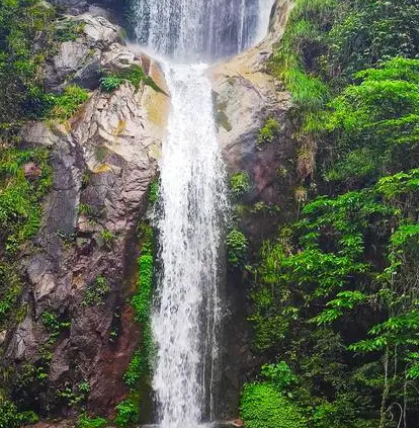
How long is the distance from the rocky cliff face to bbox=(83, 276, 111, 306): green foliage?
22 millimetres

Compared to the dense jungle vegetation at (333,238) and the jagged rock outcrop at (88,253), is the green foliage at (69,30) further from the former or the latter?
the jagged rock outcrop at (88,253)

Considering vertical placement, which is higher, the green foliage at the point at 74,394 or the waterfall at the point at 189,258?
the waterfall at the point at 189,258

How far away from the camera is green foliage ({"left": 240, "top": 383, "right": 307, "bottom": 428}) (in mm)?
9922

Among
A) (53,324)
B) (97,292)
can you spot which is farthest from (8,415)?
(97,292)

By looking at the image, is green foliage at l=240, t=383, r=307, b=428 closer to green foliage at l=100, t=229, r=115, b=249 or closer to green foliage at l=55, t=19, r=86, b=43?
green foliage at l=100, t=229, r=115, b=249

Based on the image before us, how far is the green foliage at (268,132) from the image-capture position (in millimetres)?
13602

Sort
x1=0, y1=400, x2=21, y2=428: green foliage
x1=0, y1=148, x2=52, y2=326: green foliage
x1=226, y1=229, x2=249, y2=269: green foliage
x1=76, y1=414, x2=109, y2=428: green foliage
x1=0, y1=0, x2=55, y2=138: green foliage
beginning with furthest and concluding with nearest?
x1=0, y1=0, x2=55, y2=138: green foliage, x1=226, y1=229, x2=249, y2=269: green foliage, x1=0, y1=148, x2=52, y2=326: green foliage, x1=76, y1=414, x2=109, y2=428: green foliage, x1=0, y1=400, x2=21, y2=428: green foliage

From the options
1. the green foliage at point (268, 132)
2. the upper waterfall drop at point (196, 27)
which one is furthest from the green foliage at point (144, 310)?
the upper waterfall drop at point (196, 27)

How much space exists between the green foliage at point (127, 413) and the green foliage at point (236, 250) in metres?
3.74

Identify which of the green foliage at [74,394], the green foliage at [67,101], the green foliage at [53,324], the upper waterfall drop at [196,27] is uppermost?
the upper waterfall drop at [196,27]

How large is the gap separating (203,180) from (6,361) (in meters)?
6.19

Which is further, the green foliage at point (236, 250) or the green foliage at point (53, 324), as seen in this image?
the green foliage at point (236, 250)

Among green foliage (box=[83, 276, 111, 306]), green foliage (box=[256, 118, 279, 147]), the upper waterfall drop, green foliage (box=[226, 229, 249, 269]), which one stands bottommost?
green foliage (box=[83, 276, 111, 306])

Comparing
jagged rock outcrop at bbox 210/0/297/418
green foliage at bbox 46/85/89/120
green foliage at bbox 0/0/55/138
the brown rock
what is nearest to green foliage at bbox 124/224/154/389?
jagged rock outcrop at bbox 210/0/297/418
